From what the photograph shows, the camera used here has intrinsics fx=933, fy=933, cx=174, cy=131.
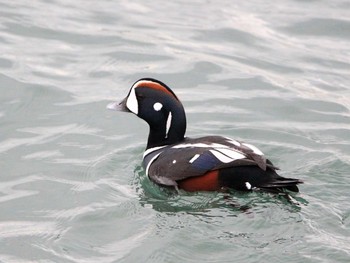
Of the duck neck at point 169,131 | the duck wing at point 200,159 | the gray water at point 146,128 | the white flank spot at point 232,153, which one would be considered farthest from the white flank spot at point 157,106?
the white flank spot at point 232,153

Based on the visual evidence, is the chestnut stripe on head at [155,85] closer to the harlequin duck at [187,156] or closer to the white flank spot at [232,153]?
the harlequin duck at [187,156]

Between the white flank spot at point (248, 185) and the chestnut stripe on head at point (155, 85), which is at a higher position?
the chestnut stripe on head at point (155, 85)

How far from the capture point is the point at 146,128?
11.1 m

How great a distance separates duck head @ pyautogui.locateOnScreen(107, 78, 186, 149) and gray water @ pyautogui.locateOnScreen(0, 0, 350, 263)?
0.55 m

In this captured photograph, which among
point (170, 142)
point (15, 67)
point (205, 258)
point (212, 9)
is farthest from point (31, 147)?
point (212, 9)

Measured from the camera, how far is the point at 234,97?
1190 centimetres

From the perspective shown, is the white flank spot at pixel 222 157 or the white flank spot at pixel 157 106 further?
the white flank spot at pixel 157 106

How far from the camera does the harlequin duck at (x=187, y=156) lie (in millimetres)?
8758

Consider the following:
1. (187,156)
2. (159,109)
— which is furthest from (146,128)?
(187,156)

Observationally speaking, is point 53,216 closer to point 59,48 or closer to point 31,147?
point 31,147

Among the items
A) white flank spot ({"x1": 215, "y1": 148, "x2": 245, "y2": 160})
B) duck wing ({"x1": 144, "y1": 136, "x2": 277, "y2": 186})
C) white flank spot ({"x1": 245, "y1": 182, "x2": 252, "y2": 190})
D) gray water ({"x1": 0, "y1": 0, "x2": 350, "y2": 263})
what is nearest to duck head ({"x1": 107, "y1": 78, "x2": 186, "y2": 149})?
duck wing ({"x1": 144, "y1": 136, "x2": 277, "y2": 186})

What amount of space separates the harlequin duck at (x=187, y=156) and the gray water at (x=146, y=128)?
16 cm

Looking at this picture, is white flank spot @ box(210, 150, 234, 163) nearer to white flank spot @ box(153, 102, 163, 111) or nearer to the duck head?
the duck head

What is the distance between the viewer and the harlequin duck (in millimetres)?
8758
